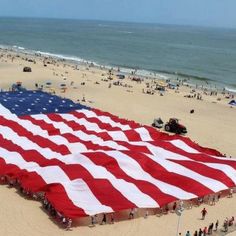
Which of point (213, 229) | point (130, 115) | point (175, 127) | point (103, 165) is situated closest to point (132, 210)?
point (213, 229)

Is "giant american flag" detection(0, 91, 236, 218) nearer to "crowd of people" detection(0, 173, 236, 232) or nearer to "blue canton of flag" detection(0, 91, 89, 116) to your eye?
"crowd of people" detection(0, 173, 236, 232)

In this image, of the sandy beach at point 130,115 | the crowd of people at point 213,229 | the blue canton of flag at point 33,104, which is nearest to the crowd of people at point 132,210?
the crowd of people at point 213,229

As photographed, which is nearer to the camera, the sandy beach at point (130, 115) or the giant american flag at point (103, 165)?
A: the sandy beach at point (130, 115)

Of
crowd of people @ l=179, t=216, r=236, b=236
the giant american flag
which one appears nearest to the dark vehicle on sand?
the giant american flag

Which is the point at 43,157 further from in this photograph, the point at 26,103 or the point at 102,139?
the point at 26,103

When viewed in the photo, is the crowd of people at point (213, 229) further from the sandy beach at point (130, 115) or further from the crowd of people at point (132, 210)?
the sandy beach at point (130, 115)

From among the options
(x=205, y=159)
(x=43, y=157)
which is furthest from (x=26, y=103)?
(x=205, y=159)
